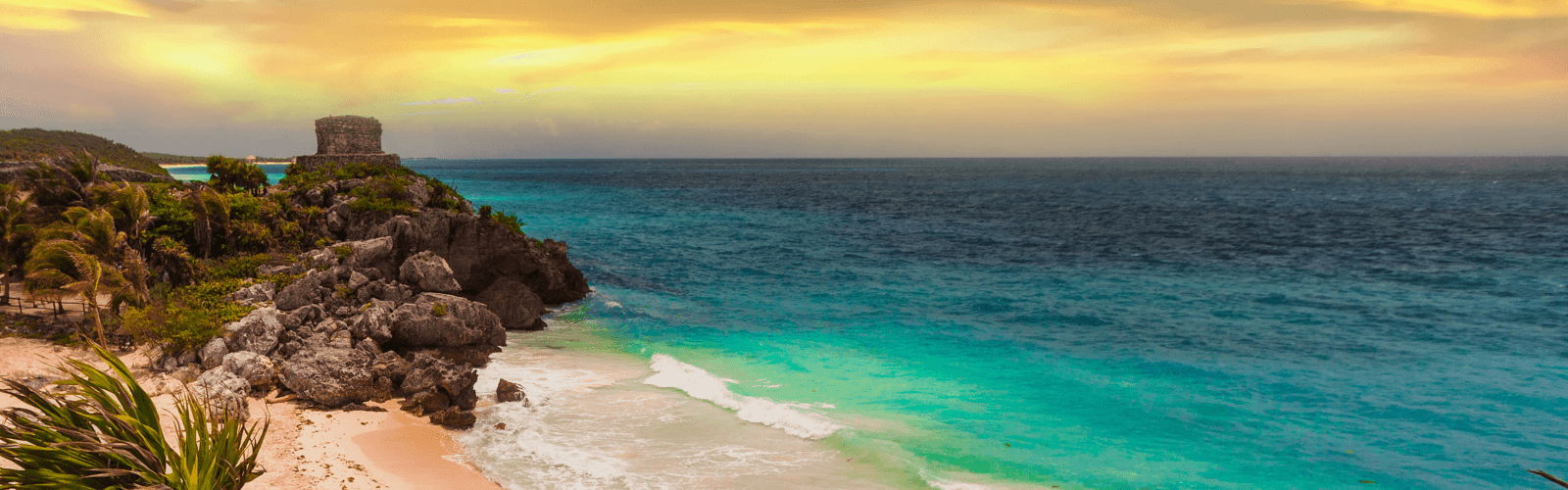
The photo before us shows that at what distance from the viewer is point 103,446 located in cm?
730

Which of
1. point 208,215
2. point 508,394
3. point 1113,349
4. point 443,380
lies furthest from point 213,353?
point 1113,349

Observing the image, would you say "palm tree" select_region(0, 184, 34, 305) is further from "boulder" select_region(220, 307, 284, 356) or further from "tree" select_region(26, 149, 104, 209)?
"boulder" select_region(220, 307, 284, 356)

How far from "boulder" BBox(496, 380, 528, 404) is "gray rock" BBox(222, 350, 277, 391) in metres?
5.71

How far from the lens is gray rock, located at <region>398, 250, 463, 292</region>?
26438 millimetres

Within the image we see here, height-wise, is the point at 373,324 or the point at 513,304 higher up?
the point at 373,324


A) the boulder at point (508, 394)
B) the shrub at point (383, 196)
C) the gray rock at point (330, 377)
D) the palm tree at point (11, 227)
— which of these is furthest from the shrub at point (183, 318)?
the boulder at point (508, 394)

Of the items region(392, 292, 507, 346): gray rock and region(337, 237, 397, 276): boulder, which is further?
region(337, 237, 397, 276): boulder

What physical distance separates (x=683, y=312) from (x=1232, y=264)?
32.2 metres

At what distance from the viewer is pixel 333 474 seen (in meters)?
15.3

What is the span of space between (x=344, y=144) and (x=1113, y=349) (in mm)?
36733

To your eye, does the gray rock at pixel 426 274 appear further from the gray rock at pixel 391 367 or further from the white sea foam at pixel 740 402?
the white sea foam at pixel 740 402

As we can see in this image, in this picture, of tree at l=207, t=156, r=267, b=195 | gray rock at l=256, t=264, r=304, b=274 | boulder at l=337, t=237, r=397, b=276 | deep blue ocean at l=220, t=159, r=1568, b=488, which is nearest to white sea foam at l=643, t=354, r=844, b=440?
deep blue ocean at l=220, t=159, r=1568, b=488

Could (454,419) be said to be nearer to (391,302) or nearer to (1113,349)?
(391,302)

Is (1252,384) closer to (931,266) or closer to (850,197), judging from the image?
(931,266)
